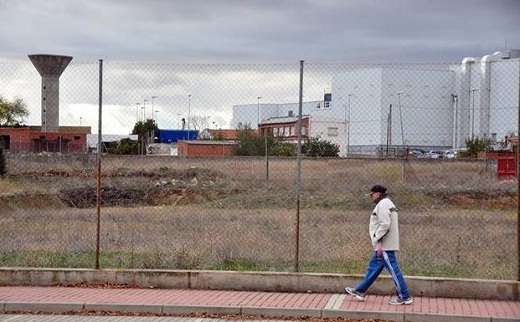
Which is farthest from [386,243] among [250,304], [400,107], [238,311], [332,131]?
[332,131]

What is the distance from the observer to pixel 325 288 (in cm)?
1169

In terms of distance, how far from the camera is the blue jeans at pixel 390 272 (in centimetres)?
1052

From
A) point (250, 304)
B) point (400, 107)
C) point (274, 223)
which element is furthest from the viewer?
point (274, 223)

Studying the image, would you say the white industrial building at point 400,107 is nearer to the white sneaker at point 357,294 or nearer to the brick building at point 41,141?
the white sneaker at point 357,294

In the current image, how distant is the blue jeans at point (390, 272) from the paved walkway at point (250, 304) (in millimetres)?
231

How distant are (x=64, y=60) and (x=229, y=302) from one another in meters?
5.84

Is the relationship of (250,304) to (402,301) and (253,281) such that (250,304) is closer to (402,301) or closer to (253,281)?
(253,281)

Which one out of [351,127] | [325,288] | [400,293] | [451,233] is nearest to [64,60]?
[351,127]

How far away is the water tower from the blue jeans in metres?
6.44

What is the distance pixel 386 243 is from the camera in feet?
34.8

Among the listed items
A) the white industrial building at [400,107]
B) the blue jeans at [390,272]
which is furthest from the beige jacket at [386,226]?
the white industrial building at [400,107]

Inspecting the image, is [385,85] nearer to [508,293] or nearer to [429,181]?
[508,293]

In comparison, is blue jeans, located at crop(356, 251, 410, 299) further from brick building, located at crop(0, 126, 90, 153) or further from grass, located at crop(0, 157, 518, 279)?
brick building, located at crop(0, 126, 90, 153)

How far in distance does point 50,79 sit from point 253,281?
5.68m
